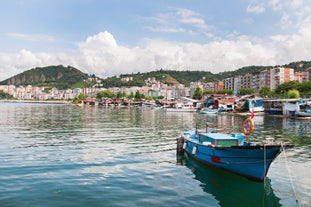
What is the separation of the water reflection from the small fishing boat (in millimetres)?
454

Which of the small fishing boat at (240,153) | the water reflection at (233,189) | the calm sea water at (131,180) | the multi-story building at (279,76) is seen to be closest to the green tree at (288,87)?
the multi-story building at (279,76)

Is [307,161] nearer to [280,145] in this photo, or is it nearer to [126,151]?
[280,145]

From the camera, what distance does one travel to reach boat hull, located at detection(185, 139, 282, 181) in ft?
54.6

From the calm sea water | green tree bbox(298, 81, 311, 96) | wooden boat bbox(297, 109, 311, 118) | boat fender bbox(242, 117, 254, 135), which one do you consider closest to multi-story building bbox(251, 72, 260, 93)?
green tree bbox(298, 81, 311, 96)

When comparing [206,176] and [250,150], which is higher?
[250,150]

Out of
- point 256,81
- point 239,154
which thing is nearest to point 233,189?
point 239,154

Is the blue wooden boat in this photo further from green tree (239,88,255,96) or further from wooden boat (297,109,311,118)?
green tree (239,88,255,96)

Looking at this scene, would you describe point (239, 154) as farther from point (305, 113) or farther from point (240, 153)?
point (305, 113)

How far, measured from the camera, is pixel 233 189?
16625 mm

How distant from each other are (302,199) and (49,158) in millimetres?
17560

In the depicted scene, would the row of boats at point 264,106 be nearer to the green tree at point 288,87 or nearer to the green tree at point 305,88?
the green tree at point 305,88

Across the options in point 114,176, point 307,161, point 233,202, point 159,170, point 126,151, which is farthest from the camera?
point 126,151

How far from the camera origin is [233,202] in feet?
48.1

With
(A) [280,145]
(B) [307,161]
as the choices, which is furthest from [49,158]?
(B) [307,161]
